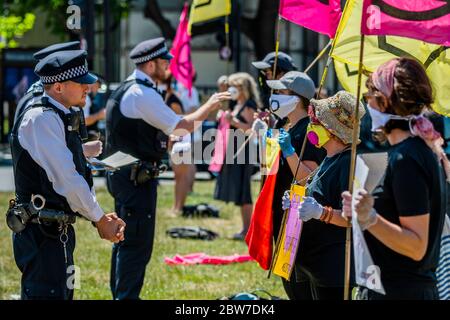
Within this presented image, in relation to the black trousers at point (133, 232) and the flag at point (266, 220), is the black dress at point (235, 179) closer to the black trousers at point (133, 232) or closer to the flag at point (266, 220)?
the black trousers at point (133, 232)

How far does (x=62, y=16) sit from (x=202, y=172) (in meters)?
7.63

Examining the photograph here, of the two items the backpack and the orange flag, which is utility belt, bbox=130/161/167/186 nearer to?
the orange flag

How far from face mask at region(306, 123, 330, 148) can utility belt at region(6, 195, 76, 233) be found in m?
1.50

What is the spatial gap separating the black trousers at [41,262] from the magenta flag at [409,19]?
2.19 meters

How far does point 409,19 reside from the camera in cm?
507

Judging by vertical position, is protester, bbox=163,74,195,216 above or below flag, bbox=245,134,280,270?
below

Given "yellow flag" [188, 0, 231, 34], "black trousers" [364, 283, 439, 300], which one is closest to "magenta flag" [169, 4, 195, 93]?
"yellow flag" [188, 0, 231, 34]

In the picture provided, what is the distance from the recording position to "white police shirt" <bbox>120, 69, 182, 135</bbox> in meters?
7.32

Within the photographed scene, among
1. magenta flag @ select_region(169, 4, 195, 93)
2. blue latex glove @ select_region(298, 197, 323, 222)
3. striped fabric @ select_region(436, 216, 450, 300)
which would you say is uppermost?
blue latex glove @ select_region(298, 197, 323, 222)

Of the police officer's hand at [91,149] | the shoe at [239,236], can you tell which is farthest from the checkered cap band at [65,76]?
the shoe at [239,236]

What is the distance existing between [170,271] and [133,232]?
203 cm

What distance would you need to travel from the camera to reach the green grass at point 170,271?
27.5ft

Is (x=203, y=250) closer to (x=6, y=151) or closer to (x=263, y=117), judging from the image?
(x=263, y=117)
